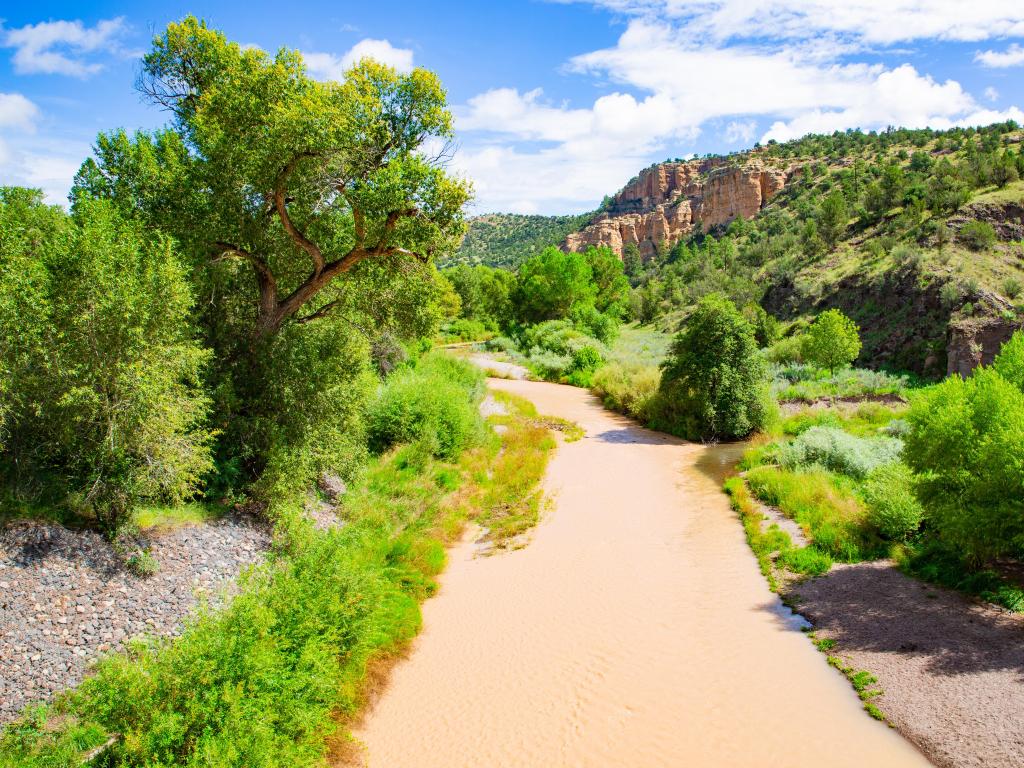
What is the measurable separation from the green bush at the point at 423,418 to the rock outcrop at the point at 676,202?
318 feet

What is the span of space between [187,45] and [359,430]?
10076 millimetres

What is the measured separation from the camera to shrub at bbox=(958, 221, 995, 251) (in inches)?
1537

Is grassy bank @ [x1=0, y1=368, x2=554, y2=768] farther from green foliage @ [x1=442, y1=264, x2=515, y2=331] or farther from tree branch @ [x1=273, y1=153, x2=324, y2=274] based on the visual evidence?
green foliage @ [x1=442, y1=264, x2=515, y2=331]

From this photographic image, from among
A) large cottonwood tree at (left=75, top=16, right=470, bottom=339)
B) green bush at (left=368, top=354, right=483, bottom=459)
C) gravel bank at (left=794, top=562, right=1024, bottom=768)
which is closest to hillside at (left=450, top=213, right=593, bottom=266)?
green bush at (left=368, top=354, right=483, bottom=459)

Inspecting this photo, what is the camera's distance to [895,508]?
13172 mm

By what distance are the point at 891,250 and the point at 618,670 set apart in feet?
149

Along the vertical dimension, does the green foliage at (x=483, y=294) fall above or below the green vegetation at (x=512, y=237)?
below

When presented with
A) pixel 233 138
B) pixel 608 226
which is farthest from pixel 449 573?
pixel 608 226

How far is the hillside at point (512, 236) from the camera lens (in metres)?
143

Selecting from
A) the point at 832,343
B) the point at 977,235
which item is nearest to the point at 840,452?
the point at 832,343

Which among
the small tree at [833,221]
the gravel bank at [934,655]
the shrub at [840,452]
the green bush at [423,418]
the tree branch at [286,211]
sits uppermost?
the small tree at [833,221]

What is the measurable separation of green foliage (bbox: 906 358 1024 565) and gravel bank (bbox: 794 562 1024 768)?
1.25 meters

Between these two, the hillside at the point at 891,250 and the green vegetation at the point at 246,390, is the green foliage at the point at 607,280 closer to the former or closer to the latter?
the hillside at the point at 891,250

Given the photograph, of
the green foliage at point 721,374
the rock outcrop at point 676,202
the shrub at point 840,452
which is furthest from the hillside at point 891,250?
the shrub at point 840,452
